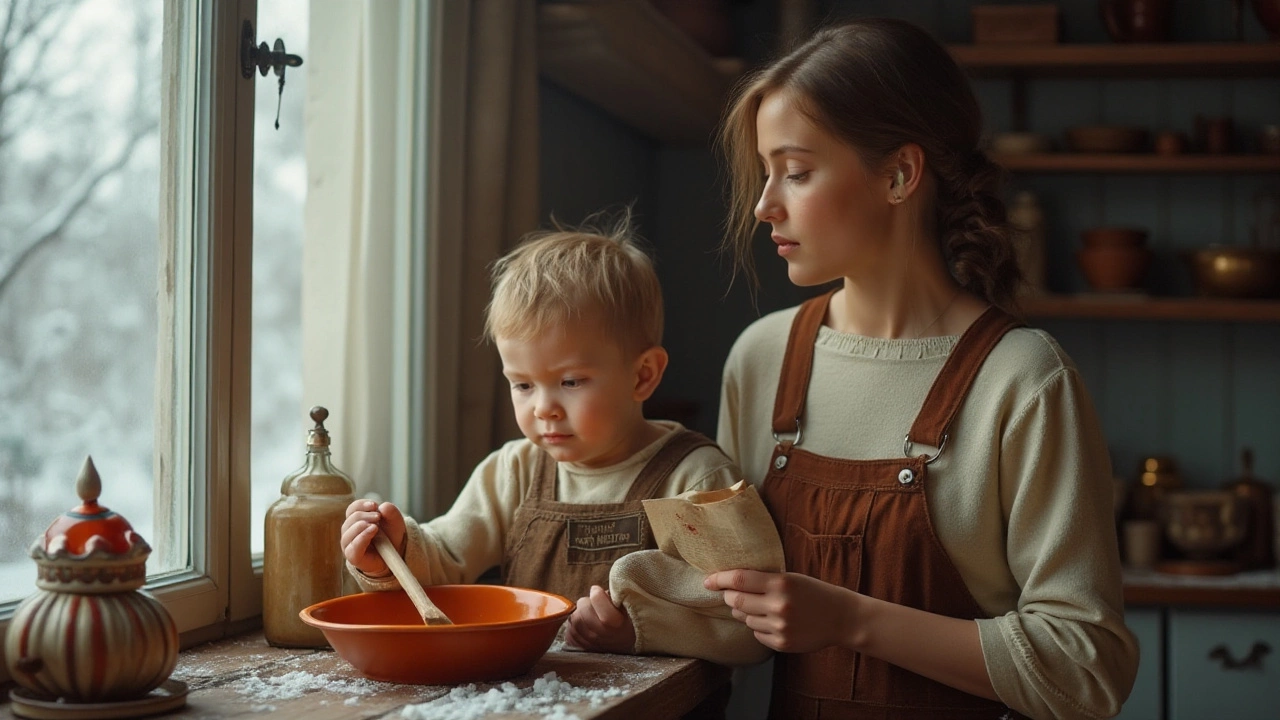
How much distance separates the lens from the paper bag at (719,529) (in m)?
1.21

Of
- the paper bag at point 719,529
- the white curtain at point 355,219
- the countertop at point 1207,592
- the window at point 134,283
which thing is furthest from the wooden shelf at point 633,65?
the countertop at point 1207,592

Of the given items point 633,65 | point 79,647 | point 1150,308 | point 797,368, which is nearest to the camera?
point 79,647

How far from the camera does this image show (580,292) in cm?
139

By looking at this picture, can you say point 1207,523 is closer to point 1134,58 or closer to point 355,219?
point 1134,58

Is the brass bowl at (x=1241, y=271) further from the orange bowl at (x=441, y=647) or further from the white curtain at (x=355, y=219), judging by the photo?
the orange bowl at (x=441, y=647)

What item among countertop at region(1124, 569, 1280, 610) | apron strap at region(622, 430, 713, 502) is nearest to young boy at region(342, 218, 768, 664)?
apron strap at region(622, 430, 713, 502)

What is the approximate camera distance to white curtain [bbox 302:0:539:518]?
1.75m

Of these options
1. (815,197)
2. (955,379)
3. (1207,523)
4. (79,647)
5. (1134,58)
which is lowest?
(1207,523)

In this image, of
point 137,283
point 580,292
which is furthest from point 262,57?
point 580,292

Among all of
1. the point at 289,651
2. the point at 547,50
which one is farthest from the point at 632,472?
the point at 547,50

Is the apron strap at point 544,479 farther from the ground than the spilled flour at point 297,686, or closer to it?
farther from the ground

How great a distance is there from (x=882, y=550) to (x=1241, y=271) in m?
1.94

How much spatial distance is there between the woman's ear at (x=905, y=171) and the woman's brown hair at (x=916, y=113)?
1 centimetres

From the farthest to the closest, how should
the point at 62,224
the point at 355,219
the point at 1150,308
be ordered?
the point at 1150,308 → the point at 355,219 → the point at 62,224
